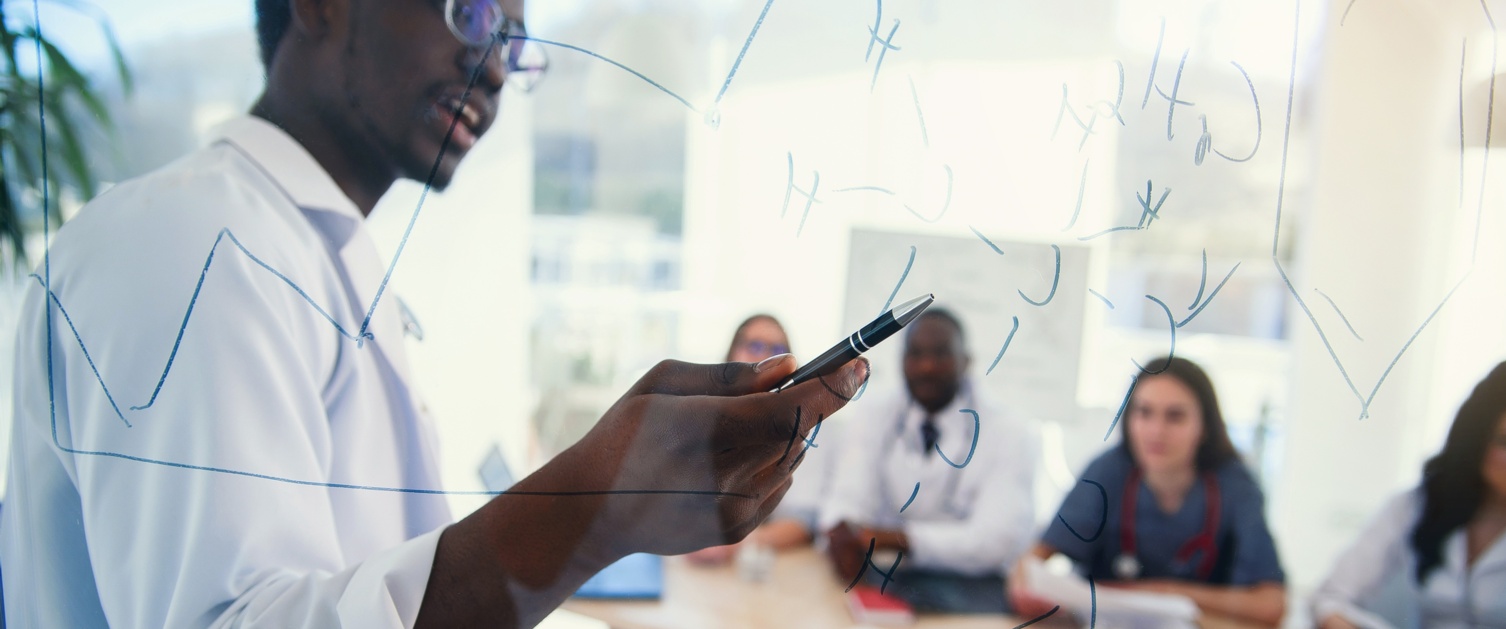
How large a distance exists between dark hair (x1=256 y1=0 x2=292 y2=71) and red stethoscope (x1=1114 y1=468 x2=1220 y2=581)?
0.59 metres

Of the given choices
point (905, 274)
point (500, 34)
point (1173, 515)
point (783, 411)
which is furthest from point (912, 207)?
point (1173, 515)

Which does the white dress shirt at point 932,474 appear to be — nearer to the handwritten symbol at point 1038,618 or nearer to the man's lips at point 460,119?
the handwritten symbol at point 1038,618

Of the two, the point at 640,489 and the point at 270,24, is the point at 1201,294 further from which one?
the point at 270,24

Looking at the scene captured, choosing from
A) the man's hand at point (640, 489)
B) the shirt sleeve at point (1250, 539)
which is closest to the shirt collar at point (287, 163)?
the man's hand at point (640, 489)

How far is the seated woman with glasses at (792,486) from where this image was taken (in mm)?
420

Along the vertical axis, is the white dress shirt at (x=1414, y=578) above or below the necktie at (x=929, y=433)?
below

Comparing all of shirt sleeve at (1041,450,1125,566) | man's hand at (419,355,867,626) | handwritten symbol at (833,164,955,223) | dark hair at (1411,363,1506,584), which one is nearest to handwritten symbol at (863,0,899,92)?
handwritten symbol at (833,164,955,223)

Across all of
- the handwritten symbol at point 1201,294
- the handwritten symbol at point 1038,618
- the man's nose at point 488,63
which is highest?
the man's nose at point 488,63

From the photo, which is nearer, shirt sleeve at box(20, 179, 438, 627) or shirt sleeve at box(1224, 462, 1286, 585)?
shirt sleeve at box(20, 179, 438, 627)

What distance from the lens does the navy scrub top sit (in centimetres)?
47

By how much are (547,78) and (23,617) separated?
1.53 feet

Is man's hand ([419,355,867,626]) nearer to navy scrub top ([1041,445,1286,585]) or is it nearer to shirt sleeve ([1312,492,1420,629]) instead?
navy scrub top ([1041,445,1286,585])

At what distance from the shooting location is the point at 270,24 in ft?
1.44

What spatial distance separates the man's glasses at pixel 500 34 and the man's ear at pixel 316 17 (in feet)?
0.20
